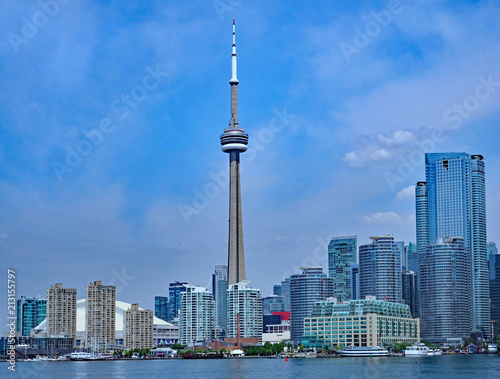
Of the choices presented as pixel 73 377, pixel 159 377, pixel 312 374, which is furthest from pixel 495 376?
pixel 73 377

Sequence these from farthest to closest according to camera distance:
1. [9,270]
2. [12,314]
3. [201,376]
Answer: [201,376] < [12,314] < [9,270]

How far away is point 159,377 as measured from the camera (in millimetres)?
142875

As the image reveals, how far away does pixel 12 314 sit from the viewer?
77.6m

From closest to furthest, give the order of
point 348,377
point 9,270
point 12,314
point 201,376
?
1. point 9,270
2. point 12,314
3. point 348,377
4. point 201,376

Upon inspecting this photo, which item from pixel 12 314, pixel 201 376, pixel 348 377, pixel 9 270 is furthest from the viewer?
pixel 201 376

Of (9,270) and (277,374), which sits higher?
(9,270)

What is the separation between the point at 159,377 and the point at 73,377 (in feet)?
53.4

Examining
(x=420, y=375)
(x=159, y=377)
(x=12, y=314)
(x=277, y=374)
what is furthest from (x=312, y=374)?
(x=12, y=314)

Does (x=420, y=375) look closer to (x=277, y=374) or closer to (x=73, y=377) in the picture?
(x=277, y=374)

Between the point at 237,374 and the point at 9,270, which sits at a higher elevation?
the point at 9,270

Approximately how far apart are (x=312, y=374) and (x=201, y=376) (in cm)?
2129

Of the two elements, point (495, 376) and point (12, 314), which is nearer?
point (12, 314)

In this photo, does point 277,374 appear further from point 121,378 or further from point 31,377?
point 31,377

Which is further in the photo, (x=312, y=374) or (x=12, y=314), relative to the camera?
(x=312, y=374)
